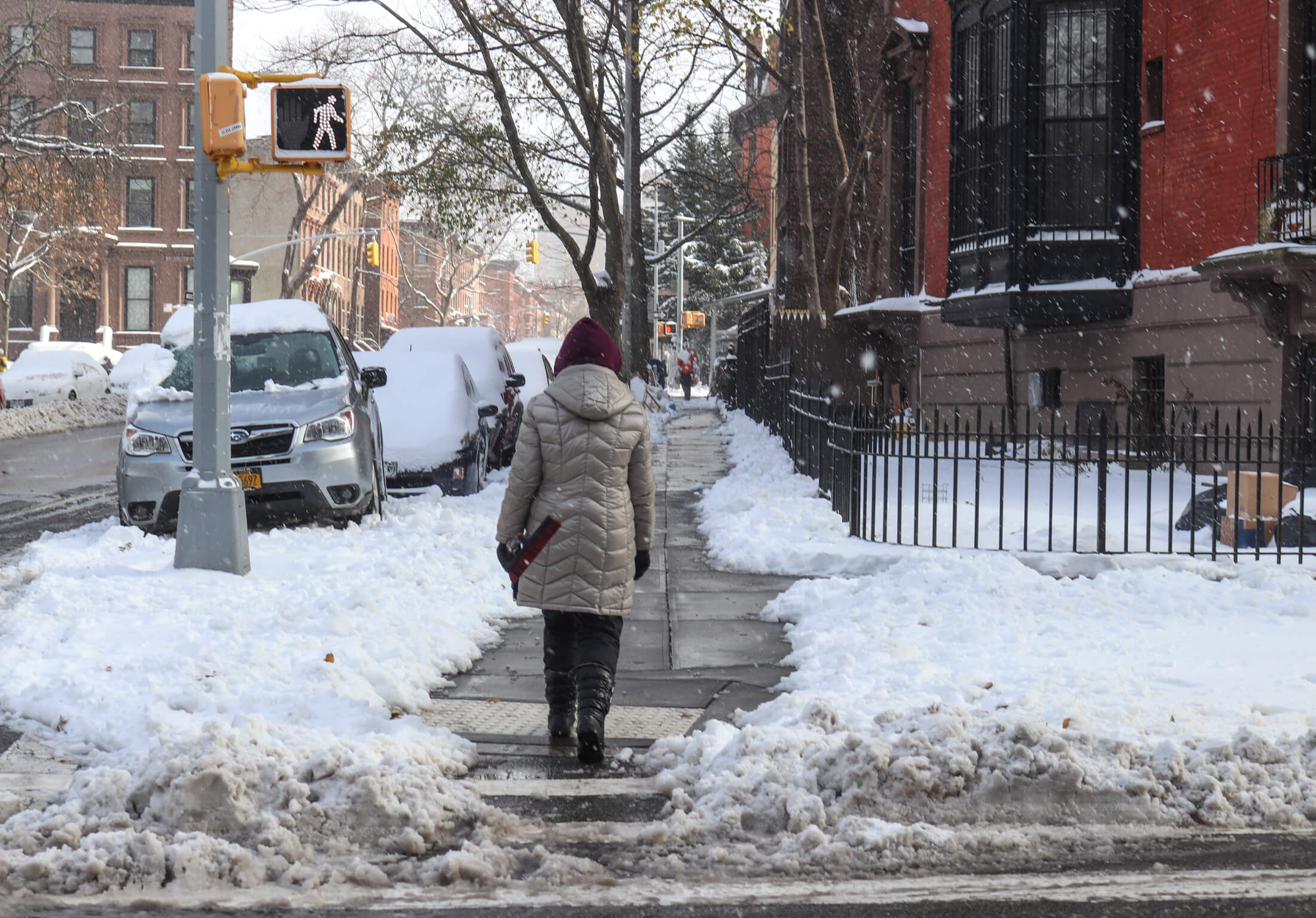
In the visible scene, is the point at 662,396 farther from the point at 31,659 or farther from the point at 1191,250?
the point at 31,659


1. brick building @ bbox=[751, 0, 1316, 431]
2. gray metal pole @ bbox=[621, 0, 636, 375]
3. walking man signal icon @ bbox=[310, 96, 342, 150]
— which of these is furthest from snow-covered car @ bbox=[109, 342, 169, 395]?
walking man signal icon @ bbox=[310, 96, 342, 150]

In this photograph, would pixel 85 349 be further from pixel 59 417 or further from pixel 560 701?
pixel 560 701

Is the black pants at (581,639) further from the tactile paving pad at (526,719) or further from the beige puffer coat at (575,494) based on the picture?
the tactile paving pad at (526,719)

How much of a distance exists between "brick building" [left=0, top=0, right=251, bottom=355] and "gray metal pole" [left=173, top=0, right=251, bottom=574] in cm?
5334

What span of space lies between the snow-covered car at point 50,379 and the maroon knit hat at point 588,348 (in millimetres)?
32772

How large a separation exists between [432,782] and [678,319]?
5887cm

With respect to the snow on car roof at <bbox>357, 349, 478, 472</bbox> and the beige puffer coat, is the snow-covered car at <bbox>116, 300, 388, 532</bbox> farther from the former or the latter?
the beige puffer coat

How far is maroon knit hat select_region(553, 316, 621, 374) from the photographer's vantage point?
595 centimetres

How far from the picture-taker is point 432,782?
494cm

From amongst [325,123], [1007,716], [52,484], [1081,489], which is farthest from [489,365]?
[1007,716]

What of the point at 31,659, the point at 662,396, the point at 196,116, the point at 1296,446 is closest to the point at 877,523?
the point at 1296,446

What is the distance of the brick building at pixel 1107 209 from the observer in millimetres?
14672

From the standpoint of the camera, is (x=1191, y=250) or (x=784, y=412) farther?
(x=784, y=412)

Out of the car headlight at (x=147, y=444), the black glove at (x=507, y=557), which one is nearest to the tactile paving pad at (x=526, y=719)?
the black glove at (x=507, y=557)
